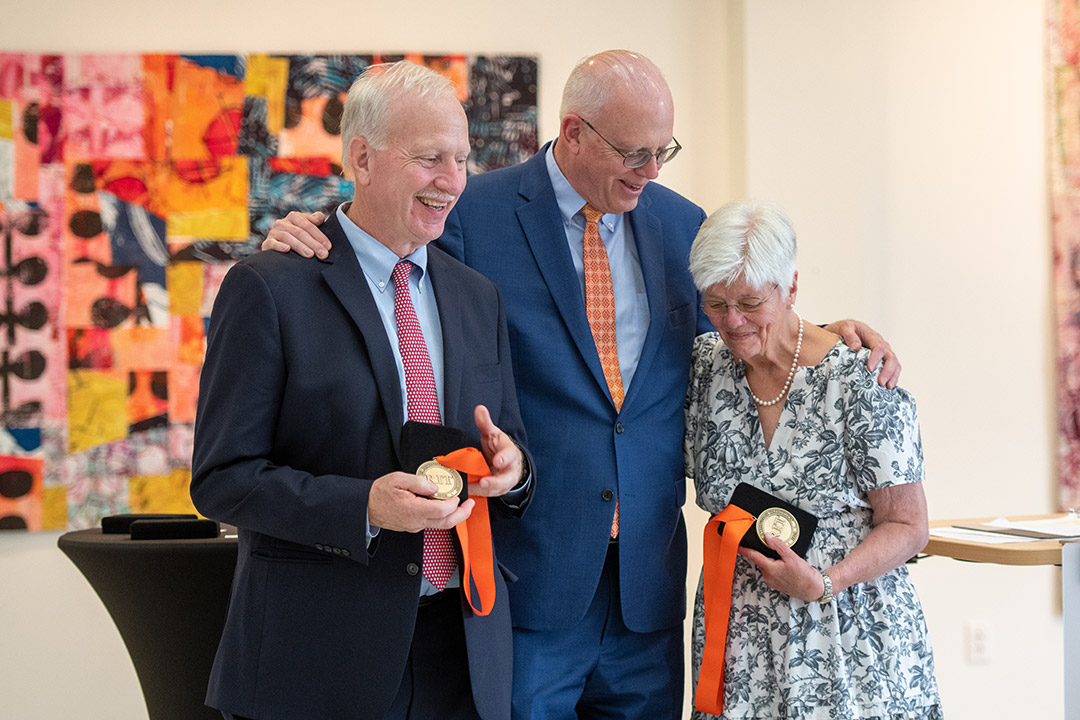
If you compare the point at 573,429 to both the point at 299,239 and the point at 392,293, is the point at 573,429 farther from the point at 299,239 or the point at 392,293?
the point at 299,239

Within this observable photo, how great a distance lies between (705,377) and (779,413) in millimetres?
220

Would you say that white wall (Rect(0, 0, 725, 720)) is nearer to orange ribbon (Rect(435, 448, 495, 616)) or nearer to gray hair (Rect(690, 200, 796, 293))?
gray hair (Rect(690, 200, 796, 293))

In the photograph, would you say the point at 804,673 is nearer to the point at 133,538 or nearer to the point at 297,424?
the point at 297,424

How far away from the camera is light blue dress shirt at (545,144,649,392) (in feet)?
6.79

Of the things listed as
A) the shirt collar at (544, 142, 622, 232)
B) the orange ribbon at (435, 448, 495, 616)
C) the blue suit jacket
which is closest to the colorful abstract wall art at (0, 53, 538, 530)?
the shirt collar at (544, 142, 622, 232)

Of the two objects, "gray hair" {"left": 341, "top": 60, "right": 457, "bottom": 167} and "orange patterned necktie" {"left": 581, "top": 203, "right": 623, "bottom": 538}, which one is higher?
"gray hair" {"left": 341, "top": 60, "right": 457, "bottom": 167}

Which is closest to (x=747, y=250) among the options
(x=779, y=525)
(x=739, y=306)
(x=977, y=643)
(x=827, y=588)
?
(x=739, y=306)

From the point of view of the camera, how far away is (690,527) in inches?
156

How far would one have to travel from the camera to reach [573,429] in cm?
197

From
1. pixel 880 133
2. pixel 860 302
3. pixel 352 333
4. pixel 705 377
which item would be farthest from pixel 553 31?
pixel 352 333

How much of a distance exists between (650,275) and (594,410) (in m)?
0.33

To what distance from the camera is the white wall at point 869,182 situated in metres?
3.77

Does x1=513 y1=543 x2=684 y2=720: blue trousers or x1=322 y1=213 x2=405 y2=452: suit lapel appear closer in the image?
x1=322 y1=213 x2=405 y2=452: suit lapel

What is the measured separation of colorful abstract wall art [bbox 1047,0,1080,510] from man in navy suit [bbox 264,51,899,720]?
2.38 metres
